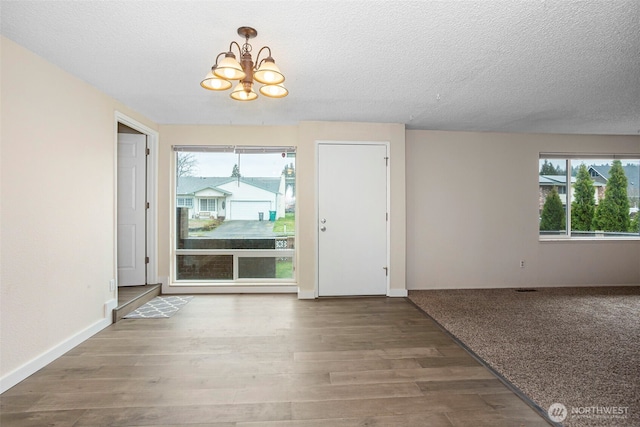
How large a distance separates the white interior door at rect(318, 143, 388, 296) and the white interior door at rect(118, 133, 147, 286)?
2401 millimetres

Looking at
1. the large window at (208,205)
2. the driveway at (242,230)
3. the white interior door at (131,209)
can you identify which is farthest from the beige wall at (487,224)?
the white interior door at (131,209)

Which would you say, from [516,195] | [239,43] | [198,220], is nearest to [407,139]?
[516,195]

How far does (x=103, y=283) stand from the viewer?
10.0ft

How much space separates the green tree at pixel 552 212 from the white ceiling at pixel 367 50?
56.9 inches

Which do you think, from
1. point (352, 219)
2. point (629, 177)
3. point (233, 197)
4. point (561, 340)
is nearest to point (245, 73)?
point (352, 219)

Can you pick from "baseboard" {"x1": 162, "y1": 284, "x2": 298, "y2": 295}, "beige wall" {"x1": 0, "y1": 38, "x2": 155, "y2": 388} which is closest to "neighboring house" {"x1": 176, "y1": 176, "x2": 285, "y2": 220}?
"baseboard" {"x1": 162, "y1": 284, "x2": 298, "y2": 295}

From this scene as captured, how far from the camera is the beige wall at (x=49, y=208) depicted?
2.07 metres

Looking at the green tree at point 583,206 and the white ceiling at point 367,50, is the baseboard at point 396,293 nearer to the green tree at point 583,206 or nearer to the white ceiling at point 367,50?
the white ceiling at point 367,50

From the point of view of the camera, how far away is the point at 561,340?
2725 mm

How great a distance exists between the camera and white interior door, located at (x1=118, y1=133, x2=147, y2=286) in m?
4.04

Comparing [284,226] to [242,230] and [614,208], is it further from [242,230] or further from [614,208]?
[614,208]

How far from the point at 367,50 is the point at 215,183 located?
3.01 m

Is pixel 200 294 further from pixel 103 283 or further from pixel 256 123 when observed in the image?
pixel 256 123

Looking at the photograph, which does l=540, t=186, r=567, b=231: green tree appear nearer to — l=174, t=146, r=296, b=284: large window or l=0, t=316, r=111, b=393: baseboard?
l=174, t=146, r=296, b=284: large window
